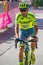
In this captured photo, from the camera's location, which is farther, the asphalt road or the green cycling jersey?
the asphalt road

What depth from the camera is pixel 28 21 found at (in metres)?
6.80

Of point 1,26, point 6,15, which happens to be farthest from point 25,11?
point 6,15

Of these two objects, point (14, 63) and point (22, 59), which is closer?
point (22, 59)

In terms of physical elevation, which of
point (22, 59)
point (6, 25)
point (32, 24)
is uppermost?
point (32, 24)

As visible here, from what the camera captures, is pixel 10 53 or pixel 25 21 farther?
pixel 10 53

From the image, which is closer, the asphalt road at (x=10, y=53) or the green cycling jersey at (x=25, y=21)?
the green cycling jersey at (x=25, y=21)

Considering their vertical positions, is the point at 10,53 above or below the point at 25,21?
below

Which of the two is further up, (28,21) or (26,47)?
(28,21)

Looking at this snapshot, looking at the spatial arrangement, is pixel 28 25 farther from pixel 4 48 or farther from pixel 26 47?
pixel 4 48

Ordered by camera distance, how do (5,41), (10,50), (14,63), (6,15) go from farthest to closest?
(6,15)
(5,41)
(10,50)
(14,63)

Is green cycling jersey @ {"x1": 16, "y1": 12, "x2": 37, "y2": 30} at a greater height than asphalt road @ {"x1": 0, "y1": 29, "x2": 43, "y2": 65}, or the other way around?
green cycling jersey @ {"x1": 16, "y1": 12, "x2": 37, "y2": 30}

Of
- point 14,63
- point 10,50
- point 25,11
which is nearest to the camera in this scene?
point 25,11

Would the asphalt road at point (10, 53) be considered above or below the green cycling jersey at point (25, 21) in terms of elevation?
below

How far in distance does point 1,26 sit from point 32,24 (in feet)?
31.8
